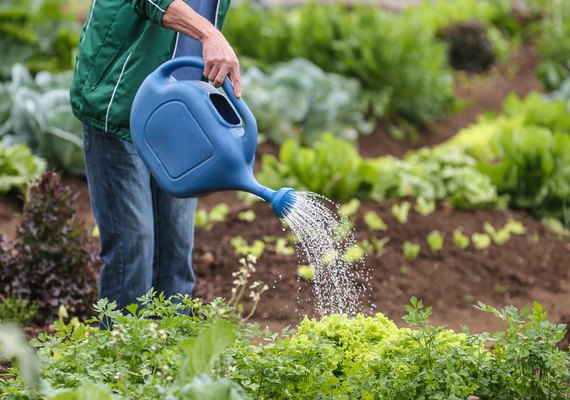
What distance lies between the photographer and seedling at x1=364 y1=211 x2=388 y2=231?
5.93m

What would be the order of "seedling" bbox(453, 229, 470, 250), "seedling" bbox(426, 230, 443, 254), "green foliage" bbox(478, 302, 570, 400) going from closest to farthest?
"green foliage" bbox(478, 302, 570, 400), "seedling" bbox(426, 230, 443, 254), "seedling" bbox(453, 229, 470, 250)

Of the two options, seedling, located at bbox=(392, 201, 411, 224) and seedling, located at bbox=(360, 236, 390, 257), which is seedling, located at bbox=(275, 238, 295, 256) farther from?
seedling, located at bbox=(392, 201, 411, 224)

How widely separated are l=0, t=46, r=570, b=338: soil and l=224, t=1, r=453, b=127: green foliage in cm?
265

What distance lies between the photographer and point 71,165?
6199 millimetres

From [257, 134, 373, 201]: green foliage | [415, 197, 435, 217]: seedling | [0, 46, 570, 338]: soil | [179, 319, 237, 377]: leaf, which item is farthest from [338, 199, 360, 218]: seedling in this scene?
[179, 319, 237, 377]: leaf

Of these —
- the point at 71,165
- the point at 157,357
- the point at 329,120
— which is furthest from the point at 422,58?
the point at 157,357

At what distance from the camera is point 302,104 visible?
782cm

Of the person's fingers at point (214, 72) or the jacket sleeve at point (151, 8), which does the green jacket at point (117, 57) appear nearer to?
the jacket sleeve at point (151, 8)

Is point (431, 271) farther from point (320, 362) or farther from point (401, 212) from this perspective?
point (320, 362)

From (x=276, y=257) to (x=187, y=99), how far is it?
93.1 inches

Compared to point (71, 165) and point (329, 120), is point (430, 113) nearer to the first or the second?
point (329, 120)

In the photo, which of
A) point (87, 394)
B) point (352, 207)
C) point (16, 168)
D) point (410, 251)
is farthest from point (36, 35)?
point (87, 394)

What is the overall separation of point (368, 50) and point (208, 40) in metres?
5.96

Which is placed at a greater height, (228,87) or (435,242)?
(228,87)
